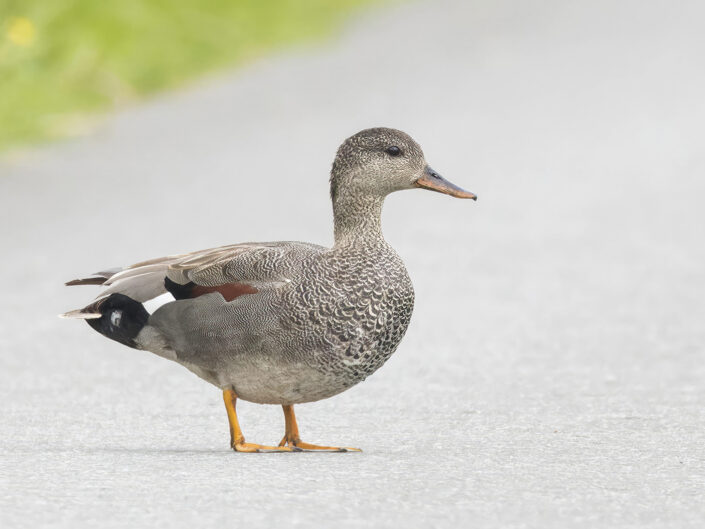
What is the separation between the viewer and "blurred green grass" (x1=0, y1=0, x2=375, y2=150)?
1222 cm

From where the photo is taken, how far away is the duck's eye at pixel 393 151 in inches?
228

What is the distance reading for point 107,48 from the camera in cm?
1412

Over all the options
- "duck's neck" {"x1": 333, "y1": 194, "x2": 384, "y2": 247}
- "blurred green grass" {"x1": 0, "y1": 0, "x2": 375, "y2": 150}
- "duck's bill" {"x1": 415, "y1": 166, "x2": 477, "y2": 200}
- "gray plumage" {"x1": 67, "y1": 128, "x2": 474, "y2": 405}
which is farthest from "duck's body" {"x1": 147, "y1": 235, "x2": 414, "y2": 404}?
"blurred green grass" {"x1": 0, "y1": 0, "x2": 375, "y2": 150}

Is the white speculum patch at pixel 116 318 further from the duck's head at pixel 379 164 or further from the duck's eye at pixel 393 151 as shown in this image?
the duck's eye at pixel 393 151

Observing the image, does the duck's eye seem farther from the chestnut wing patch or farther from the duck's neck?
the chestnut wing patch

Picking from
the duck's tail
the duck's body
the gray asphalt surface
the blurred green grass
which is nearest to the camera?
the gray asphalt surface

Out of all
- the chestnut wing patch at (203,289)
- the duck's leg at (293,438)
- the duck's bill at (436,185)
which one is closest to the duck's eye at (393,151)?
the duck's bill at (436,185)

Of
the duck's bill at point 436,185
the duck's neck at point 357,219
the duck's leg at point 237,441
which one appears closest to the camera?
the duck's leg at point 237,441

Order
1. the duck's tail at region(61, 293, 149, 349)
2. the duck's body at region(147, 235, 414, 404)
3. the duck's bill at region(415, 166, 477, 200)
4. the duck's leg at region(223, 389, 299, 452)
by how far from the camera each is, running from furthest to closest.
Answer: the duck's bill at region(415, 166, 477, 200) → the duck's tail at region(61, 293, 149, 349) → the duck's leg at region(223, 389, 299, 452) → the duck's body at region(147, 235, 414, 404)

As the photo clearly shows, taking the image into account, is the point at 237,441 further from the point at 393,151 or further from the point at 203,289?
the point at 393,151

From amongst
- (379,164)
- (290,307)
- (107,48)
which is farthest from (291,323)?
(107,48)

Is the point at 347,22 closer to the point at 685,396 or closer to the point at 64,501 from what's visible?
the point at 685,396

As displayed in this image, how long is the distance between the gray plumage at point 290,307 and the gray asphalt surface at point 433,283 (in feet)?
0.96

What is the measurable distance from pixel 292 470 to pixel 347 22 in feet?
48.6
